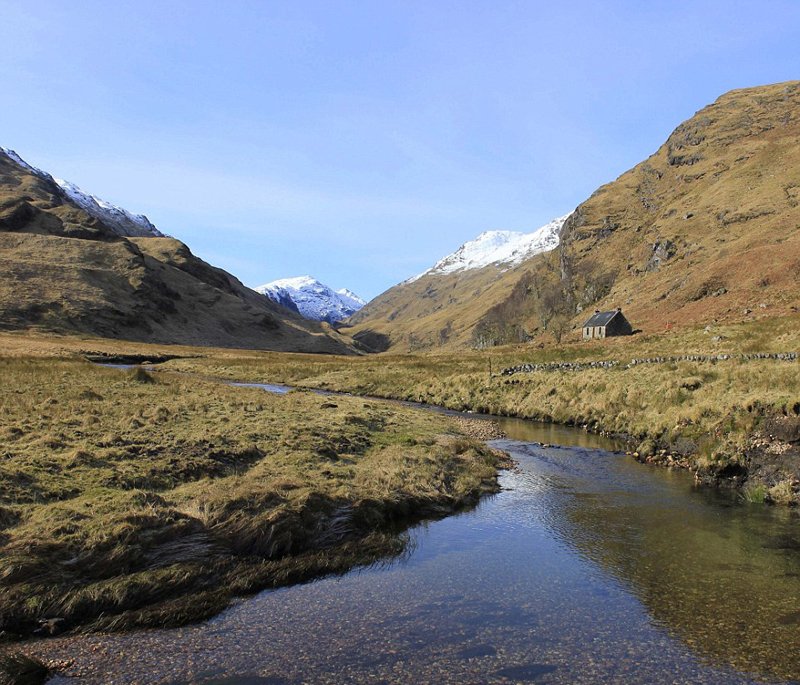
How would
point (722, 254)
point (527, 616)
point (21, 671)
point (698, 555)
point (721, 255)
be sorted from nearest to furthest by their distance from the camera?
1. point (21, 671)
2. point (527, 616)
3. point (698, 555)
4. point (721, 255)
5. point (722, 254)

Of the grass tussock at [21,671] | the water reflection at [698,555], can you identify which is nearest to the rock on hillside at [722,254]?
the water reflection at [698,555]

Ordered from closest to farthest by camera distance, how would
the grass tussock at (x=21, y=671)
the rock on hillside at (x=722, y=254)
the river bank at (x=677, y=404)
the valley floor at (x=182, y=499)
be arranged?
the grass tussock at (x=21, y=671), the valley floor at (x=182, y=499), the river bank at (x=677, y=404), the rock on hillside at (x=722, y=254)

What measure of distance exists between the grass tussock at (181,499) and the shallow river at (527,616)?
1.05m

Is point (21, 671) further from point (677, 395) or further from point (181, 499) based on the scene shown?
point (677, 395)

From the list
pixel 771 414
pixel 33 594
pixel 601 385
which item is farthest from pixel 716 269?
pixel 33 594

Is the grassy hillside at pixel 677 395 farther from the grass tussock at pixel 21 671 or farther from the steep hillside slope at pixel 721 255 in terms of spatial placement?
the steep hillside slope at pixel 721 255

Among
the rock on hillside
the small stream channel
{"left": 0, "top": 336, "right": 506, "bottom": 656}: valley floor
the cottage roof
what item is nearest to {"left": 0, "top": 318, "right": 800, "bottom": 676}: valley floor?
{"left": 0, "top": 336, "right": 506, "bottom": 656}: valley floor

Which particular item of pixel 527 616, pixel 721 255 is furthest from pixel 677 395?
pixel 721 255

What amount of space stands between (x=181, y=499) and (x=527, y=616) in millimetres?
10409

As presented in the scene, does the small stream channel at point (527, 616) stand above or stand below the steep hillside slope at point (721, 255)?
below

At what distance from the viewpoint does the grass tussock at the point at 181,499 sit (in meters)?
12.0

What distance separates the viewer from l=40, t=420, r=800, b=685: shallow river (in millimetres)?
10266

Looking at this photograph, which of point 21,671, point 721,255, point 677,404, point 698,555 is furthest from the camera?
point 721,255

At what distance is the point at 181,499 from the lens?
16.3m
